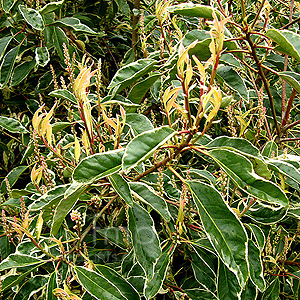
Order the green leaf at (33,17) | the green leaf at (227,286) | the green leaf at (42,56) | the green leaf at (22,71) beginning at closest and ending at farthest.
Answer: the green leaf at (227,286) → the green leaf at (33,17) → the green leaf at (42,56) → the green leaf at (22,71)

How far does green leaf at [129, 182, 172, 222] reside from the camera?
815 millimetres

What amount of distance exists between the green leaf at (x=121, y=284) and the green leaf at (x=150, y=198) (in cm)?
22

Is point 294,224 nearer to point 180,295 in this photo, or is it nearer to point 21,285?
point 180,295

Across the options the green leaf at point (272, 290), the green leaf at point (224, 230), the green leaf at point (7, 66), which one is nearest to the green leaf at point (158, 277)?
the green leaf at point (224, 230)

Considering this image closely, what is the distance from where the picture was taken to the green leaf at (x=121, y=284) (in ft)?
2.82

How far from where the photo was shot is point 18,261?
0.87 metres

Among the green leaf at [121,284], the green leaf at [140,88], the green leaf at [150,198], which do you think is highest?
the green leaf at [140,88]

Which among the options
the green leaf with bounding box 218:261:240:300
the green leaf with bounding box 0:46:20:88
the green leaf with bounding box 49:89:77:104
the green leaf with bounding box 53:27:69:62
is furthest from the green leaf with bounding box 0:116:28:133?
the green leaf with bounding box 218:261:240:300

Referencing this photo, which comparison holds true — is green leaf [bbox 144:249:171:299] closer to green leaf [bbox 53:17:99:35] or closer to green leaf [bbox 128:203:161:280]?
green leaf [bbox 128:203:161:280]

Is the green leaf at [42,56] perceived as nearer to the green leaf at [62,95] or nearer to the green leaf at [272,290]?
the green leaf at [62,95]

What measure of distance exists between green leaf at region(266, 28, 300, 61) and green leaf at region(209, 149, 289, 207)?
0.98ft

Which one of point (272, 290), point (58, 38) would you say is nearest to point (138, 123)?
point (272, 290)

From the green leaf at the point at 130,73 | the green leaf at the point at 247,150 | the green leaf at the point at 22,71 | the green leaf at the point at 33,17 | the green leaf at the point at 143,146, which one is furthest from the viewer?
the green leaf at the point at 22,71

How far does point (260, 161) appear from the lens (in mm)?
698
